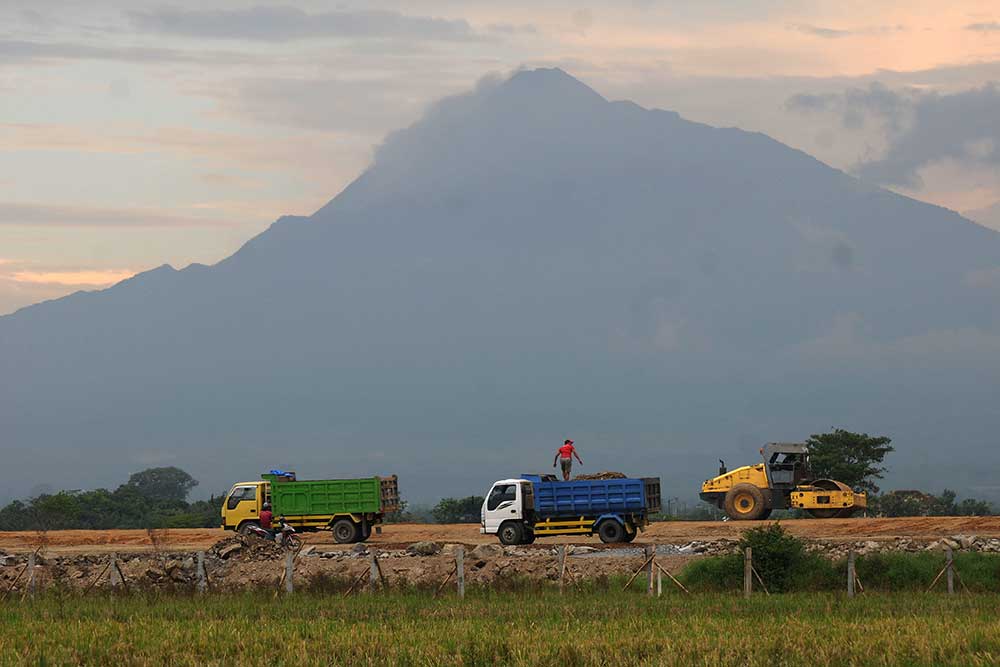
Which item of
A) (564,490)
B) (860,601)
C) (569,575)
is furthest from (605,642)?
(564,490)

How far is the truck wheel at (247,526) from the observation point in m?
50.8

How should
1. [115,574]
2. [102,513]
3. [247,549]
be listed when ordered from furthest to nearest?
[102,513] → [247,549] → [115,574]

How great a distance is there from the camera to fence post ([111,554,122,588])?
40.9 metres

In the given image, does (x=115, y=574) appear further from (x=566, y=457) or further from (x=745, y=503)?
(x=745, y=503)

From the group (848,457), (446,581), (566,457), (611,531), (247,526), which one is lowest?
(446,581)

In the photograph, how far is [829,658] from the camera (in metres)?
26.7

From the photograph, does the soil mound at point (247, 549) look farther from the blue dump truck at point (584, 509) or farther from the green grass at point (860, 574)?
the green grass at point (860, 574)

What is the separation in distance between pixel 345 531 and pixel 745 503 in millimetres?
15583

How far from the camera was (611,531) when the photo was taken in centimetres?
4825

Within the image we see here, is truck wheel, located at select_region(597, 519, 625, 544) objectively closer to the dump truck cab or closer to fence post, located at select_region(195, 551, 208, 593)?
the dump truck cab

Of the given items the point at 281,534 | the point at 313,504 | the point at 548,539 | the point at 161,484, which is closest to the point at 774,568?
the point at 548,539

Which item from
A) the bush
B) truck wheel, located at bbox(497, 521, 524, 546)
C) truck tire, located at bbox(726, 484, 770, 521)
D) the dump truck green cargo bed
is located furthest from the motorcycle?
truck tire, located at bbox(726, 484, 770, 521)

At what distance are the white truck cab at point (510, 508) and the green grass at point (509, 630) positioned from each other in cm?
1162

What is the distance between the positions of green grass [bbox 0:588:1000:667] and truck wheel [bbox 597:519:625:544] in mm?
9851
